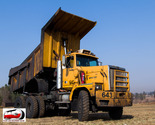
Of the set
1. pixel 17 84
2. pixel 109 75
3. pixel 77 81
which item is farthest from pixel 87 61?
pixel 17 84

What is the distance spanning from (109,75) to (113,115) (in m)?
2.48

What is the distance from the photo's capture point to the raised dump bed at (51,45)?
33.6 ft

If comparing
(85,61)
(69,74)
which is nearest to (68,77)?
(69,74)

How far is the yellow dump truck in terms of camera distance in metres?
7.63

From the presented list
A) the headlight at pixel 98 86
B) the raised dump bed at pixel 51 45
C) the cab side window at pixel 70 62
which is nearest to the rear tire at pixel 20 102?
the raised dump bed at pixel 51 45

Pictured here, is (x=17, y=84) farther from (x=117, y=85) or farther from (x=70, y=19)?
(x=117, y=85)

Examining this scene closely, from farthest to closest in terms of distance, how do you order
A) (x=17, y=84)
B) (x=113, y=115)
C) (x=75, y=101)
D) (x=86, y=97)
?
(x=17, y=84)
(x=113, y=115)
(x=75, y=101)
(x=86, y=97)

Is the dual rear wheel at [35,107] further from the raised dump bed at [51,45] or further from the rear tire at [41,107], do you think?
the raised dump bed at [51,45]

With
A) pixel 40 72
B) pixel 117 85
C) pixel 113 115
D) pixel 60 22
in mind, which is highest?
pixel 60 22

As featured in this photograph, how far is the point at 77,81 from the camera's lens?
8.55m

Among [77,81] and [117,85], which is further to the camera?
[77,81]

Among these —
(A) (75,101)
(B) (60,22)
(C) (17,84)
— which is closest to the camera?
(A) (75,101)

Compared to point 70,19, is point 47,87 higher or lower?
lower

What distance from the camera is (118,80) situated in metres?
7.95
